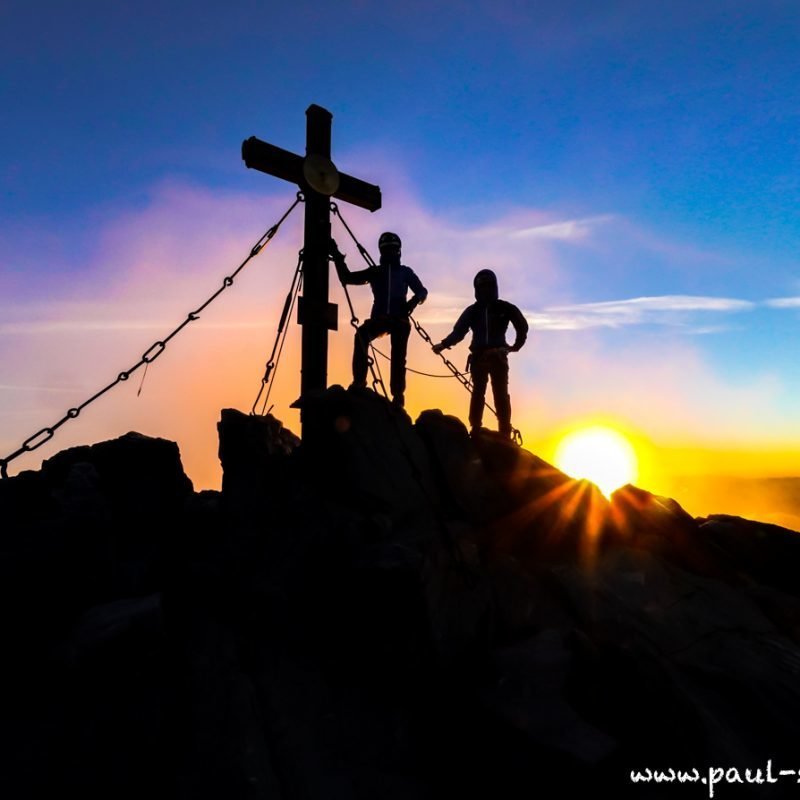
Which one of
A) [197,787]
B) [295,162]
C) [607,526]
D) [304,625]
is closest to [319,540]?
[304,625]

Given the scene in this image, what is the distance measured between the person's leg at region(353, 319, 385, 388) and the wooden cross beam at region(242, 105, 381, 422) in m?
0.54

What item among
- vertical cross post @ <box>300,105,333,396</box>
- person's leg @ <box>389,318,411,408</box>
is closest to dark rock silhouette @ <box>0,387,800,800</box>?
person's leg @ <box>389,318,411,408</box>

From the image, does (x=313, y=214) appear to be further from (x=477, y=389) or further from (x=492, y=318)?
(x=477, y=389)

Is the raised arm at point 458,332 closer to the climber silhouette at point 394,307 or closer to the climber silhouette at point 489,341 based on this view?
the climber silhouette at point 489,341

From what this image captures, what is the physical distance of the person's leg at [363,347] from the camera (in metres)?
10.1

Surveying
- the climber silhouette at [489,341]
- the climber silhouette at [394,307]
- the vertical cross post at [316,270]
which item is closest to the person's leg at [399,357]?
the climber silhouette at [394,307]

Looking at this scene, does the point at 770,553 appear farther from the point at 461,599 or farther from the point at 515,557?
the point at 461,599

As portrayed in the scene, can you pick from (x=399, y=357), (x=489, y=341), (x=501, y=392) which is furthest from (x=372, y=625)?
(x=489, y=341)

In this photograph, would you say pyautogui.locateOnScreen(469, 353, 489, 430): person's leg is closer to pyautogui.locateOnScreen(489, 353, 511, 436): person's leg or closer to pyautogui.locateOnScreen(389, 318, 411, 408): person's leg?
pyautogui.locateOnScreen(489, 353, 511, 436): person's leg

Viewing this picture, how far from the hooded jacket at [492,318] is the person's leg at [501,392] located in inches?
13.3

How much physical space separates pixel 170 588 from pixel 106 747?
240cm

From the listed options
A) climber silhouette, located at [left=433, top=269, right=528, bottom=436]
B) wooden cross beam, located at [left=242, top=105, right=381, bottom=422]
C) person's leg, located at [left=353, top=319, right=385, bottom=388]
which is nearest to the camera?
person's leg, located at [left=353, top=319, right=385, bottom=388]

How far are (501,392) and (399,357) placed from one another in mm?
2174

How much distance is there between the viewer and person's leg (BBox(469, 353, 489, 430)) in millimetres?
11172
